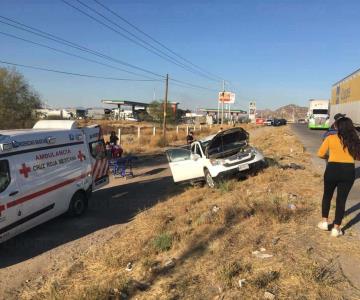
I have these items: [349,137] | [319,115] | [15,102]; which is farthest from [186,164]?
[319,115]

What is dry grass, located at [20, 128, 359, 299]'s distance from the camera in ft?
16.8

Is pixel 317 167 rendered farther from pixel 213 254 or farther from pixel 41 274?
pixel 41 274

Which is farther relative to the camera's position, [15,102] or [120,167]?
[15,102]

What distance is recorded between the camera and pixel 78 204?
35.3ft

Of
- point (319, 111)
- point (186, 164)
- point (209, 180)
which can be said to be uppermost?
point (319, 111)

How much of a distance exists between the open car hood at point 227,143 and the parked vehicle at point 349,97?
18121 millimetres

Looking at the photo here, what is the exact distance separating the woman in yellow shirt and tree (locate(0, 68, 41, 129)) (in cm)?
2196

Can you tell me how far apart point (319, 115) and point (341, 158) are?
47654 millimetres

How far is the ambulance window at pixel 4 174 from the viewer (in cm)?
796

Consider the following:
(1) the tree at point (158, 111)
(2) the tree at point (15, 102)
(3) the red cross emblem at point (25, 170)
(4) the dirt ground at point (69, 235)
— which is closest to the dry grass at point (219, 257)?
(4) the dirt ground at point (69, 235)

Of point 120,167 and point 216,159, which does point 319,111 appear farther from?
point 216,159

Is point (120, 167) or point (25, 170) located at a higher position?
point (25, 170)

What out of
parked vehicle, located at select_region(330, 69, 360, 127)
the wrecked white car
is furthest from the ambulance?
parked vehicle, located at select_region(330, 69, 360, 127)

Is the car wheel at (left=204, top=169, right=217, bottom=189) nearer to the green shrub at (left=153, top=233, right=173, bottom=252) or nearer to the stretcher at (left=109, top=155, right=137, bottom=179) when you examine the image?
the stretcher at (left=109, top=155, right=137, bottom=179)
